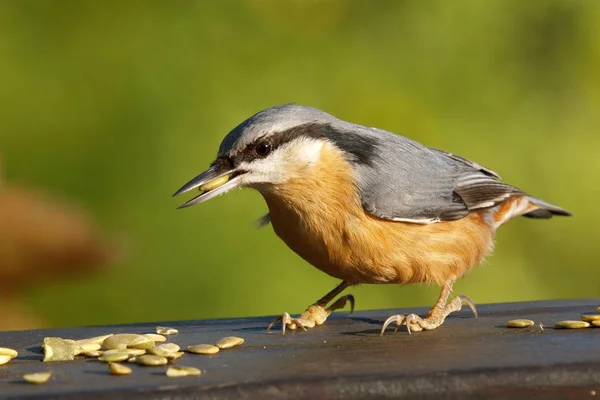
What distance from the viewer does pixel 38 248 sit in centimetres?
504

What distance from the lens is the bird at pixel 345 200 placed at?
3.52 m

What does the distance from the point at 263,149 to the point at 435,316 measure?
83cm

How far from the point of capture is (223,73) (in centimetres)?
562

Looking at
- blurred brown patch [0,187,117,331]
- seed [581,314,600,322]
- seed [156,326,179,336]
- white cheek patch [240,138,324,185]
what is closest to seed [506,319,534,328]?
seed [581,314,600,322]

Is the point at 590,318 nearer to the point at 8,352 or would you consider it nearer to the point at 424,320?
the point at 424,320

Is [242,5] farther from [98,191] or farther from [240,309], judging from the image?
[240,309]

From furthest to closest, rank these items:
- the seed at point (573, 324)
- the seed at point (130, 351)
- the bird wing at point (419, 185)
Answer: the bird wing at point (419, 185), the seed at point (573, 324), the seed at point (130, 351)

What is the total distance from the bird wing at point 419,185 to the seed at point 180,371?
3.68 feet

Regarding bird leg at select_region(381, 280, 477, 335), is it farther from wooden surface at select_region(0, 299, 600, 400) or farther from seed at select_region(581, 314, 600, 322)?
seed at select_region(581, 314, 600, 322)

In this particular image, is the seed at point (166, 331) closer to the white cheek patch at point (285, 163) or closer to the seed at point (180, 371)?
the white cheek patch at point (285, 163)

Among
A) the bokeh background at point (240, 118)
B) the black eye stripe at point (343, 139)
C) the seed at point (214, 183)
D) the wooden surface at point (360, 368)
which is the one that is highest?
the bokeh background at point (240, 118)

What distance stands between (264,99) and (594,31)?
1.93 m

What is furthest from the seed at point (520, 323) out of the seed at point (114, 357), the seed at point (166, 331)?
the seed at point (114, 357)

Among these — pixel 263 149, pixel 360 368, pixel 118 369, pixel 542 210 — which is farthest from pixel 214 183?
pixel 542 210
